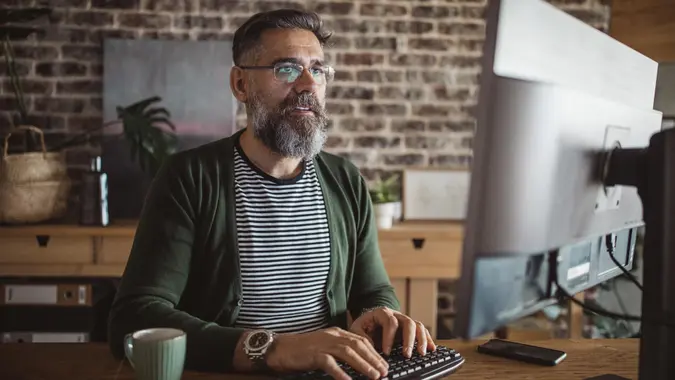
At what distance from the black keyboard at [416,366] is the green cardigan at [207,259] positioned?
0.22m

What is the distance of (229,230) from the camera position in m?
1.53

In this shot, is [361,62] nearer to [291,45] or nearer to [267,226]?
[291,45]

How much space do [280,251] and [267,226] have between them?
2.7 inches

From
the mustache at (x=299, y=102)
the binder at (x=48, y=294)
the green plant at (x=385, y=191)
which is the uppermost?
the mustache at (x=299, y=102)

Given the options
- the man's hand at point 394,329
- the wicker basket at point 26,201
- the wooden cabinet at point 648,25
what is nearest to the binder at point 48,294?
the wicker basket at point 26,201

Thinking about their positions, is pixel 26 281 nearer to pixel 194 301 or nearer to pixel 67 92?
pixel 67 92

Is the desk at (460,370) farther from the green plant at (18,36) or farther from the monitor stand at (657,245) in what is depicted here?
the green plant at (18,36)

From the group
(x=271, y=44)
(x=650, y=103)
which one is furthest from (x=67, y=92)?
(x=650, y=103)

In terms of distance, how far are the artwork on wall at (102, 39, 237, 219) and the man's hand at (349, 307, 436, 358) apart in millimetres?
2109

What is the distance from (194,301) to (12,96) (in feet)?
7.35

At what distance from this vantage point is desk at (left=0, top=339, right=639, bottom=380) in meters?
1.18

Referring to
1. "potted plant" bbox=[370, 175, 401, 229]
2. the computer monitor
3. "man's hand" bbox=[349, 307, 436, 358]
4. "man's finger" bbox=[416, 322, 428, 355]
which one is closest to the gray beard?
"man's hand" bbox=[349, 307, 436, 358]

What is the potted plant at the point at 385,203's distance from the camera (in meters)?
3.01

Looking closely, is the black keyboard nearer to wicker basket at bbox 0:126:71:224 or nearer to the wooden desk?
the wooden desk
